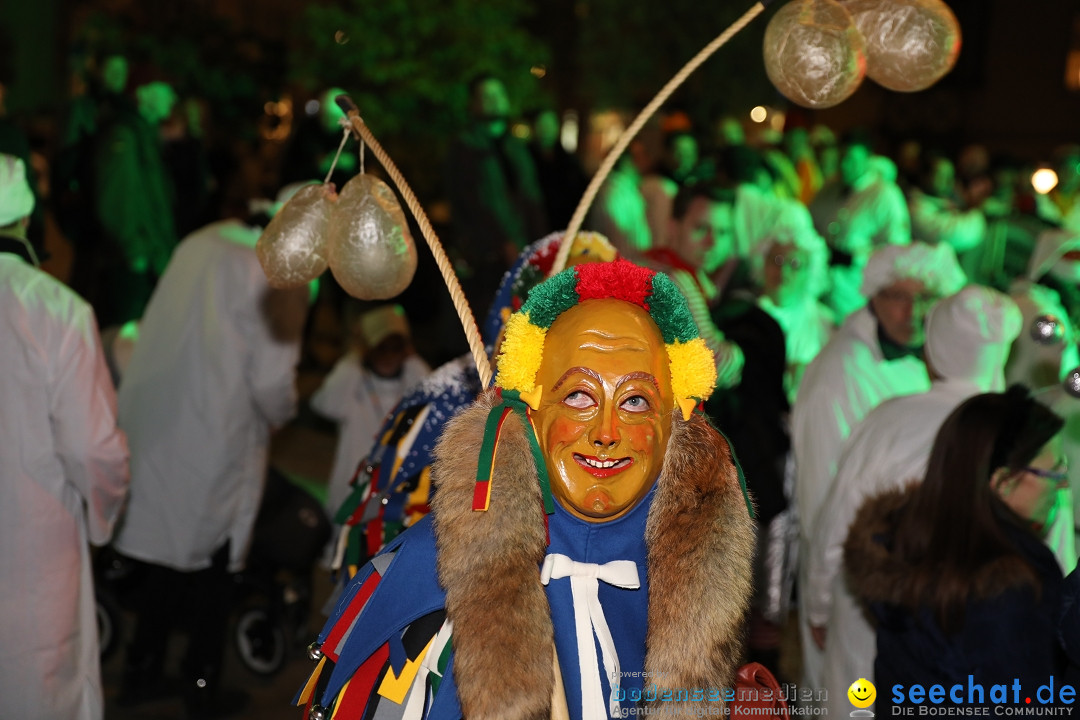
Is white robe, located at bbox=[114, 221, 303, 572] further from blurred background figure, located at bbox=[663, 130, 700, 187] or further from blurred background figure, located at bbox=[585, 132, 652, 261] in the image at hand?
blurred background figure, located at bbox=[663, 130, 700, 187]

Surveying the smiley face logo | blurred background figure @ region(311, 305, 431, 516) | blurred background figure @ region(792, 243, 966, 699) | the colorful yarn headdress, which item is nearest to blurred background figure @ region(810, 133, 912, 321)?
blurred background figure @ region(792, 243, 966, 699)

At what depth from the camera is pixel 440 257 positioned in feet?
9.24

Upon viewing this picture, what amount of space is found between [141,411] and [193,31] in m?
10.1

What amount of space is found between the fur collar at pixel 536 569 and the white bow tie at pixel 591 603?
0.06m

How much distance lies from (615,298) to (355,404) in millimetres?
3684

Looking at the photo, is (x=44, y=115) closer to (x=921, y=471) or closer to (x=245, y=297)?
(x=245, y=297)

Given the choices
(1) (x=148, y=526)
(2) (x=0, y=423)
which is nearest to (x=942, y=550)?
(2) (x=0, y=423)

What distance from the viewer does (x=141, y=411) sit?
502 centimetres

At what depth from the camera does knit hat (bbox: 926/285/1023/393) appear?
4129 millimetres

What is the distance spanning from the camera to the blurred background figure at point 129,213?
25.7 ft

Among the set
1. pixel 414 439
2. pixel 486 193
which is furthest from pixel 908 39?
pixel 486 193

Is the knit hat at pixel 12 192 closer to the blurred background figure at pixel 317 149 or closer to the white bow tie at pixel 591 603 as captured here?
the white bow tie at pixel 591 603

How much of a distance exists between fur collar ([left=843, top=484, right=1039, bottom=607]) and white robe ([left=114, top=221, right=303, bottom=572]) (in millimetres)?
2539

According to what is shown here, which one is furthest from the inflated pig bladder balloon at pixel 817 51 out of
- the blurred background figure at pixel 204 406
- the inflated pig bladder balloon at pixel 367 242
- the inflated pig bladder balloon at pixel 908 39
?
the blurred background figure at pixel 204 406
